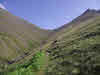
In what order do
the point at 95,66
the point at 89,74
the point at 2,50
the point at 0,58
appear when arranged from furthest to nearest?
the point at 2,50
the point at 0,58
the point at 95,66
the point at 89,74

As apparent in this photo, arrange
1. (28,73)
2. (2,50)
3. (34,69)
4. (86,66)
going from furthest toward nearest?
(2,50) → (34,69) → (28,73) → (86,66)

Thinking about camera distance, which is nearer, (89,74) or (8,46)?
(89,74)

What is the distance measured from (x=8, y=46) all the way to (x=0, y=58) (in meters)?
10.0

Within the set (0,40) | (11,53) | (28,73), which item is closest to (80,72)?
(28,73)

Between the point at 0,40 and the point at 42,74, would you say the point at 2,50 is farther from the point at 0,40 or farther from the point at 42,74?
the point at 42,74

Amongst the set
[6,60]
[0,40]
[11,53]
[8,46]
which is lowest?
[6,60]

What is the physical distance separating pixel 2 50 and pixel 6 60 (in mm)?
6378

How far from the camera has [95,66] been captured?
8.60 meters

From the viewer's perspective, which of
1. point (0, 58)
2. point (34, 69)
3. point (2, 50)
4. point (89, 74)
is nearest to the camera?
point (89, 74)

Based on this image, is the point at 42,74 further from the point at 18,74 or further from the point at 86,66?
the point at 86,66

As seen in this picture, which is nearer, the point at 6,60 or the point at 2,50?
the point at 6,60

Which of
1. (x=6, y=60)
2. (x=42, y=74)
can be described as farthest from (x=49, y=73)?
(x=6, y=60)

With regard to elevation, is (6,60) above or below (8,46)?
below

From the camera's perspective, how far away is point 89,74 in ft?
26.5
